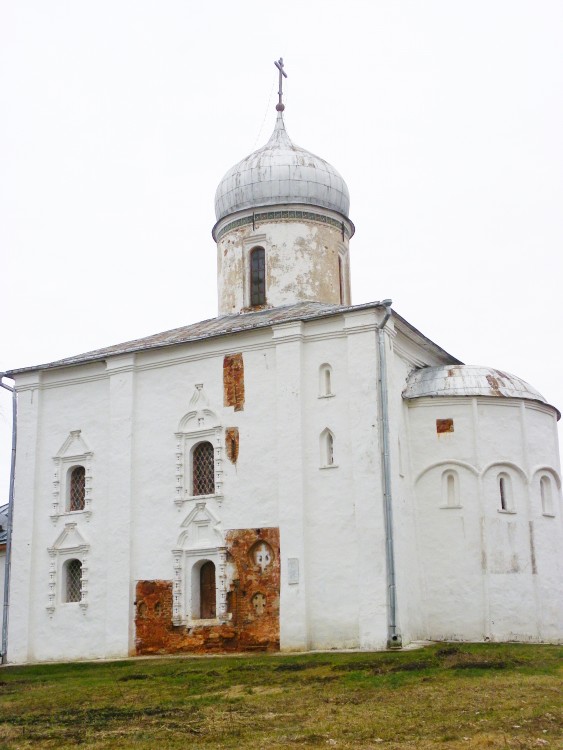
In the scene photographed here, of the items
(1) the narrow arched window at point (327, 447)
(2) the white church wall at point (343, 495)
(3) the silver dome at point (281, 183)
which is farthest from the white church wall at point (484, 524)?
(3) the silver dome at point (281, 183)

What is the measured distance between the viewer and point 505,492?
1870 cm

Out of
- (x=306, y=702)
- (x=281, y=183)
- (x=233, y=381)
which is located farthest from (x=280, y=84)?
(x=306, y=702)

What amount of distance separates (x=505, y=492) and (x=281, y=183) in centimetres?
901

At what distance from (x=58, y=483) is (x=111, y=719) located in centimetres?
1035

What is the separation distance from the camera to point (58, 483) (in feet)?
68.7

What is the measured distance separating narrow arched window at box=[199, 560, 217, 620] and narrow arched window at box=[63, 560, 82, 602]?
2.88 meters

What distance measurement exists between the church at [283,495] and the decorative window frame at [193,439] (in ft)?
0.13

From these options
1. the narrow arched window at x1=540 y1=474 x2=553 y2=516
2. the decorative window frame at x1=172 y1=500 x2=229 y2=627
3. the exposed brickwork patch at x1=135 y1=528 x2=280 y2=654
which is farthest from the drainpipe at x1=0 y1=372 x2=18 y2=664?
the narrow arched window at x1=540 y1=474 x2=553 y2=516

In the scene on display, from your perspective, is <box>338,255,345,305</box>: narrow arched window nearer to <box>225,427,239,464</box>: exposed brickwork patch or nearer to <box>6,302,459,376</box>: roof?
<box>6,302,459,376</box>: roof

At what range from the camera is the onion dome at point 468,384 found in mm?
18938

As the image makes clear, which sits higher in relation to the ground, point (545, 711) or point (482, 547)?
point (482, 547)

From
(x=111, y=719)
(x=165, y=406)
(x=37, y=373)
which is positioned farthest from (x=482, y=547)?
(x=37, y=373)

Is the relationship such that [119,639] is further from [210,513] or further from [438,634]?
[438,634]

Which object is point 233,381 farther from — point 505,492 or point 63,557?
point 505,492
